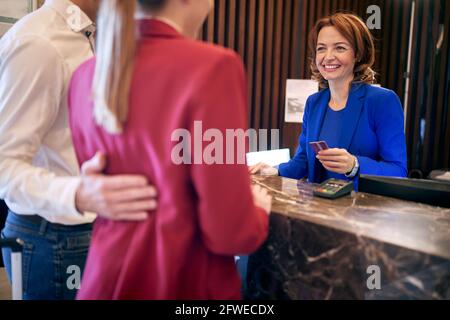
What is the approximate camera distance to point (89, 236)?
1341 millimetres

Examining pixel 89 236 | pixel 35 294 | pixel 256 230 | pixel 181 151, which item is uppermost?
pixel 181 151

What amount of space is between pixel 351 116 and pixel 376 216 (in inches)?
47.0

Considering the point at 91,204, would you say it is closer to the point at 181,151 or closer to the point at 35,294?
the point at 181,151

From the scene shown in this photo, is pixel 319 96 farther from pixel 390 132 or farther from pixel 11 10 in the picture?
pixel 11 10

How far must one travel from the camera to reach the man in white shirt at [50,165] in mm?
918

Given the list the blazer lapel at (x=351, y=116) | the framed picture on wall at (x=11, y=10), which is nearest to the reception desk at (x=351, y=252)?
the blazer lapel at (x=351, y=116)

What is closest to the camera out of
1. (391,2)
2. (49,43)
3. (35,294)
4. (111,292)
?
(111,292)

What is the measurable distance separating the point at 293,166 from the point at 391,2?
3611 millimetres

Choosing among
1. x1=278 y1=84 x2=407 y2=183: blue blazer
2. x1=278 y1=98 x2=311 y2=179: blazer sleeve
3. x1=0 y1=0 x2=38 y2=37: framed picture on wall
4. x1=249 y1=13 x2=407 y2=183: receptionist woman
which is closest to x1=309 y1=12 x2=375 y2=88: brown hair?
x1=249 y1=13 x2=407 y2=183: receptionist woman

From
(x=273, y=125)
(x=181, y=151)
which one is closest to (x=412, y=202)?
(x=181, y=151)

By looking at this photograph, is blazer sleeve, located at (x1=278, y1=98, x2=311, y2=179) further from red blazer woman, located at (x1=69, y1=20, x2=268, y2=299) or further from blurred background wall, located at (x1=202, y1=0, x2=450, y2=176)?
blurred background wall, located at (x1=202, y1=0, x2=450, y2=176)

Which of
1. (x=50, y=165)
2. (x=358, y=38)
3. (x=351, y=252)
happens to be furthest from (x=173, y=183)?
(x=358, y=38)

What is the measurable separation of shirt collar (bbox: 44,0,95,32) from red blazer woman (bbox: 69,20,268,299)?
1.51 feet

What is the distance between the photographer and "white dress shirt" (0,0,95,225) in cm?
106
